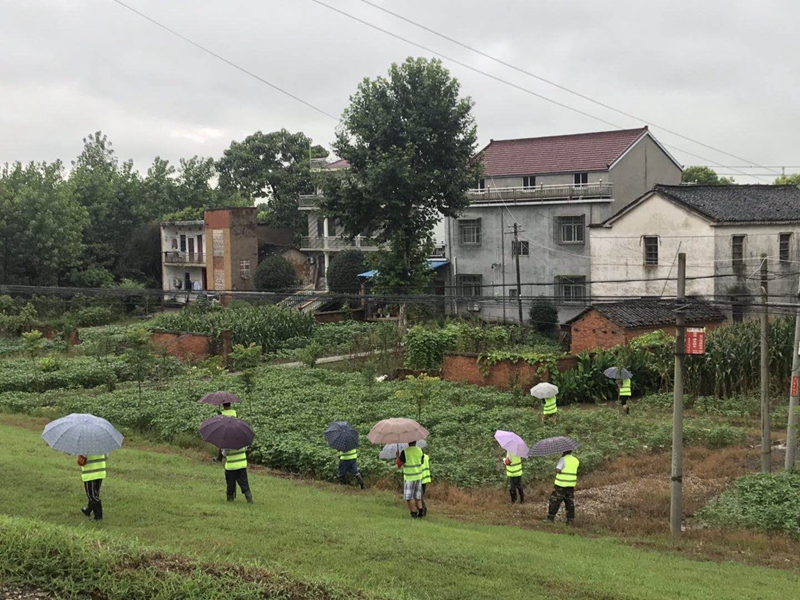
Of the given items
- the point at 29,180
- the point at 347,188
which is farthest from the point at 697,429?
the point at 29,180

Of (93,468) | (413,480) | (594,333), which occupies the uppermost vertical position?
(594,333)

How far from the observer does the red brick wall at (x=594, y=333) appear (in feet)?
113

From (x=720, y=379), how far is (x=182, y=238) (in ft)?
170

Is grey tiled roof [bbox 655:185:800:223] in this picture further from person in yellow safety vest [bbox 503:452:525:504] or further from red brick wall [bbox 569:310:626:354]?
person in yellow safety vest [bbox 503:452:525:504]

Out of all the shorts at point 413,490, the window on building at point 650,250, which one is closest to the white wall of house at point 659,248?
the window on building at point 650,250

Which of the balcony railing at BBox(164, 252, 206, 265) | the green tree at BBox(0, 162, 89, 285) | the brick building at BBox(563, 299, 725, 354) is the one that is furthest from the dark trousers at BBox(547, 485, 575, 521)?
the balcony railing at BBox(164, 252, 206, 265)

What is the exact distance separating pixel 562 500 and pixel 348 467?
15.2 feet

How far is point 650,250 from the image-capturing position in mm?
46156

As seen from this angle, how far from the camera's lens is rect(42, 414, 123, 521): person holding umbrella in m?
13.0

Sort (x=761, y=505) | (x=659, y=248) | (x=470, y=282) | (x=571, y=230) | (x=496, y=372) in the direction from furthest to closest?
(x=470, y=282), (x=571, y=230), (x=659, y=248), (x=496, y=372), (x=761, y=505)

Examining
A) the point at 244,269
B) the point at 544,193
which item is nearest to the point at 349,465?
the point at 544,193

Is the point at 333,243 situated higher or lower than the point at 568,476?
higher

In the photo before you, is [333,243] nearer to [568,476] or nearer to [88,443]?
[568,476]

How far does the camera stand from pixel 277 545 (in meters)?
11.7
